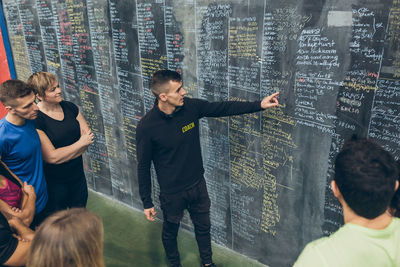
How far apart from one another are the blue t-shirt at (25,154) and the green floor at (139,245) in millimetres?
1395

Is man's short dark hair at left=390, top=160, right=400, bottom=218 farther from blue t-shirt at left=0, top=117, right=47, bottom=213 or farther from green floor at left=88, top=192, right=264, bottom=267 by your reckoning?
blue t-shirt at left=0, top=117, right=47, bottom=213

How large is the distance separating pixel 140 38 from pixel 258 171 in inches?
88.5

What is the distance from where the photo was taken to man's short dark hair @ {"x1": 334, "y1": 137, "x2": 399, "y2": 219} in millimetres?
1534

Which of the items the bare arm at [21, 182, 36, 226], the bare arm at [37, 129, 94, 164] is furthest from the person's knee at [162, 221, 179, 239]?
the bare arm at [21, 182, 36, 226]

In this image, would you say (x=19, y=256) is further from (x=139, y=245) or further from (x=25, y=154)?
(x=139, y=245)

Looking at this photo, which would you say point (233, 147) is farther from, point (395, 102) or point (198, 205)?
point (395, 102)

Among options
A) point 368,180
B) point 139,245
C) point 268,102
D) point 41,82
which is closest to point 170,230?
point 139,245

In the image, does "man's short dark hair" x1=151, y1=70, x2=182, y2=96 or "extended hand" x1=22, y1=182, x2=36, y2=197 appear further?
"man's short dark hair" x1=151, y1=70, x2=182, y2=96

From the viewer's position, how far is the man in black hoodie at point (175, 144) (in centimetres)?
322

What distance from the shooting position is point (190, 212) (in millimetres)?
3738

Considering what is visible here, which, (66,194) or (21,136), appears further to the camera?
(66,194)

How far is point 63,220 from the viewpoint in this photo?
1.78 meters

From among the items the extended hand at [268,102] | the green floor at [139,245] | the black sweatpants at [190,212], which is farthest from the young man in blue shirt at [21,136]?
the extended hand at [268,102]

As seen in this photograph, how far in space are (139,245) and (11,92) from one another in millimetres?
2552
